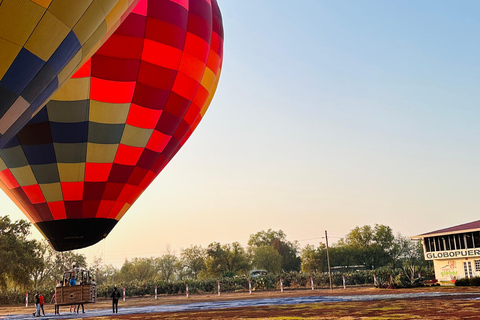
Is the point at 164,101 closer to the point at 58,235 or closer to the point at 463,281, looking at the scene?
the point at 58,235

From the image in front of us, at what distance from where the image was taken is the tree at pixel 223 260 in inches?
2803

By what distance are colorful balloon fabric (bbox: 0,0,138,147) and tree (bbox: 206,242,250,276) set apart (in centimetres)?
6743

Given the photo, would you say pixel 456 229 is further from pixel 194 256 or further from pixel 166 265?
Result: pixel 166 265

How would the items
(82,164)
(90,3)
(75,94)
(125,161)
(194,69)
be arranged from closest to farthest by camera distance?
(90,3) → (75,94) → (82,164) → (125,161) → (194,69)

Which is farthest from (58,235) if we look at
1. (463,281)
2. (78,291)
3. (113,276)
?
(113,276)

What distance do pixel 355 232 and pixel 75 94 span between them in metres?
76.8

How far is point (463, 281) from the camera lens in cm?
2844

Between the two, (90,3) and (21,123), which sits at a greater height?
(90,3)

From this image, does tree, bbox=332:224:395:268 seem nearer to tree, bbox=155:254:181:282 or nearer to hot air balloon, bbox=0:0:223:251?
tree, bbox=155:254:181:282

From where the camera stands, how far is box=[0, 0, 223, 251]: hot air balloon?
10.5m

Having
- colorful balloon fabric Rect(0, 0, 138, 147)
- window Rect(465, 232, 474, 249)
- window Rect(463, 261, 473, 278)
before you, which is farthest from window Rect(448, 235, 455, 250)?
colorful balloon fabric Rect(0, 0, 138, 147)

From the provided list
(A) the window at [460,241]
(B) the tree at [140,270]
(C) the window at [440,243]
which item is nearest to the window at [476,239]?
(A) the window at [460,241]

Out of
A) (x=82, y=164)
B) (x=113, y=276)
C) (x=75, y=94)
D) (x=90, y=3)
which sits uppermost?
(x=75, y=94)

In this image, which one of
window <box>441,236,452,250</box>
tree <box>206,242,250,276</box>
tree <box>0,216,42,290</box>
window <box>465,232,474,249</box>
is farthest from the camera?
tree <box>206,242,250,276</box>
